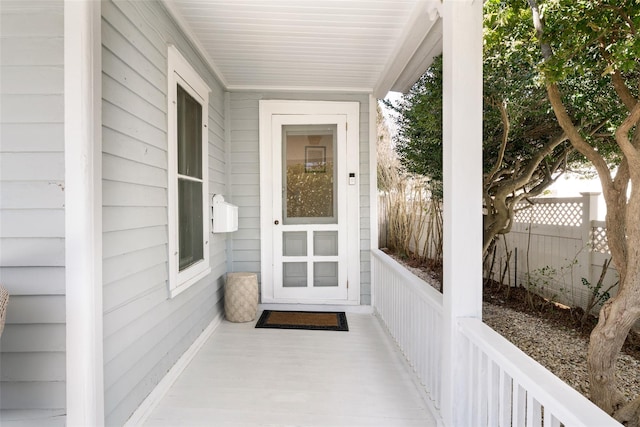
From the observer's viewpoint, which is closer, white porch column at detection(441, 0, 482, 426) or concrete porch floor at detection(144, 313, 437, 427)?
white porch column at detection(441, 0, 482, 426)

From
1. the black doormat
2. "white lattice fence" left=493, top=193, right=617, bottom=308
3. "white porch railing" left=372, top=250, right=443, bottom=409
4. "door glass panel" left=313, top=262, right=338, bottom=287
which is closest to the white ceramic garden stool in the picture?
the black doormat

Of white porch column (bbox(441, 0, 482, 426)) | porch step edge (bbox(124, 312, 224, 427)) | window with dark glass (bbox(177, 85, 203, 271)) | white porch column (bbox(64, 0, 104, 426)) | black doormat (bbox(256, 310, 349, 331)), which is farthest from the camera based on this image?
black doormat (bbox(256, 310, 349, 331))

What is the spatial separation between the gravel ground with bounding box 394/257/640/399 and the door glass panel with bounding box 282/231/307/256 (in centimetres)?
219

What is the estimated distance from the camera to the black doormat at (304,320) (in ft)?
11.5

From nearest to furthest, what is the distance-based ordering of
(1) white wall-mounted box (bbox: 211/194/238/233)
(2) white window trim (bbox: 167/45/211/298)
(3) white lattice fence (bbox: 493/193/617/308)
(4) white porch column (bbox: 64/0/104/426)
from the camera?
1. (4) white porch column (bbox: 64/0/104/426)
2. (2) white window trim (bbox: 167/45/211/298)
3. (1) white wall-mounted box (bbox: 211/194/238/233)
4. (3) white lattice fence (bbox: 493/193/617/308)

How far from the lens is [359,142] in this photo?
4043mm

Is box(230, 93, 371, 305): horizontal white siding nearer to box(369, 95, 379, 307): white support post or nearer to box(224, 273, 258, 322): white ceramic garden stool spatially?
box(369, 95, 379, 307): white support post

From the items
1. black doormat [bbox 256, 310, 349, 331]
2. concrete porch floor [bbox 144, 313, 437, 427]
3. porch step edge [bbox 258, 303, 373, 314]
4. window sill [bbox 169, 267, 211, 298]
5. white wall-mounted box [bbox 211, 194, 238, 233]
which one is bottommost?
concrete porch floor [bbox 144, 313, 437, 427]

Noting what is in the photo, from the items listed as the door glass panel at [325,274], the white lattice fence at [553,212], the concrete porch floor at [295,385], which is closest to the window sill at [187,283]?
the concrete porch floor at [295,385]

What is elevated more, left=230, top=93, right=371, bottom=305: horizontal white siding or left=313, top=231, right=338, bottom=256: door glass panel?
left=230, top=93, right=371, bottom=305: horizontal white siding

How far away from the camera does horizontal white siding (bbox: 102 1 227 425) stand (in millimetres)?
1695

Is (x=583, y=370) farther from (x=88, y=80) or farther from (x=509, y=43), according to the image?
(x=88, y=80)

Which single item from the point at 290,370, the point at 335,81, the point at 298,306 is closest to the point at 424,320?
the point at 290,370

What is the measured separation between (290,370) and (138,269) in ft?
4.34
